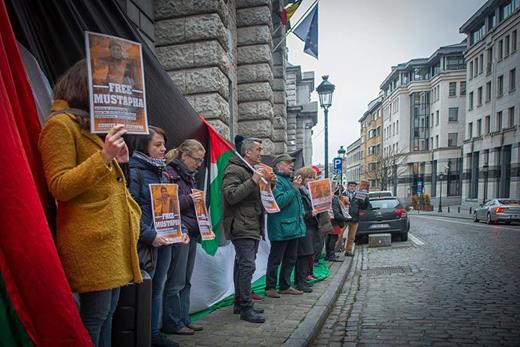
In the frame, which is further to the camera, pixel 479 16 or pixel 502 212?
pixel 479 16

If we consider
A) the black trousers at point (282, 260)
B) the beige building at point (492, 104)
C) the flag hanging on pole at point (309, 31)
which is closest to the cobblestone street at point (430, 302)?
the black trousers at point (282, 260)

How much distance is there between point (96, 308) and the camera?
2119 millimetres

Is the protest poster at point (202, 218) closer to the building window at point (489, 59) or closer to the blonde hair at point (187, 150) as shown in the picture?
the blonde hair at point (187, 150)

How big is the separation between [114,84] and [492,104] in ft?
147

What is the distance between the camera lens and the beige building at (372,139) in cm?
7862

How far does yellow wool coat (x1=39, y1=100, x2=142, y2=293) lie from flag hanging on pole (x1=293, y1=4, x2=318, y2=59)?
424 inches

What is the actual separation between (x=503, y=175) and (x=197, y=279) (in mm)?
40042

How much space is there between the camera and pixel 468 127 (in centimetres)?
4494

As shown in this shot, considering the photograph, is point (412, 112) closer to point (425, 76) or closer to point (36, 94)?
point (425, 76)

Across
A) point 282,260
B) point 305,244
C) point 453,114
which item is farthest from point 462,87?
point 282,260

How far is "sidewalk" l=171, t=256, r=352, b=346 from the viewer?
370 cm

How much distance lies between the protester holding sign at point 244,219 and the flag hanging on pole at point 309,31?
8.46 m

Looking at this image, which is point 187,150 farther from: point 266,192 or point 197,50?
point 197,50

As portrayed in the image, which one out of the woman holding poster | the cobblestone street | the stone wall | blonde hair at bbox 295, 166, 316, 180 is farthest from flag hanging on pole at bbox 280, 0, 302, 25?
the woman holding poster
